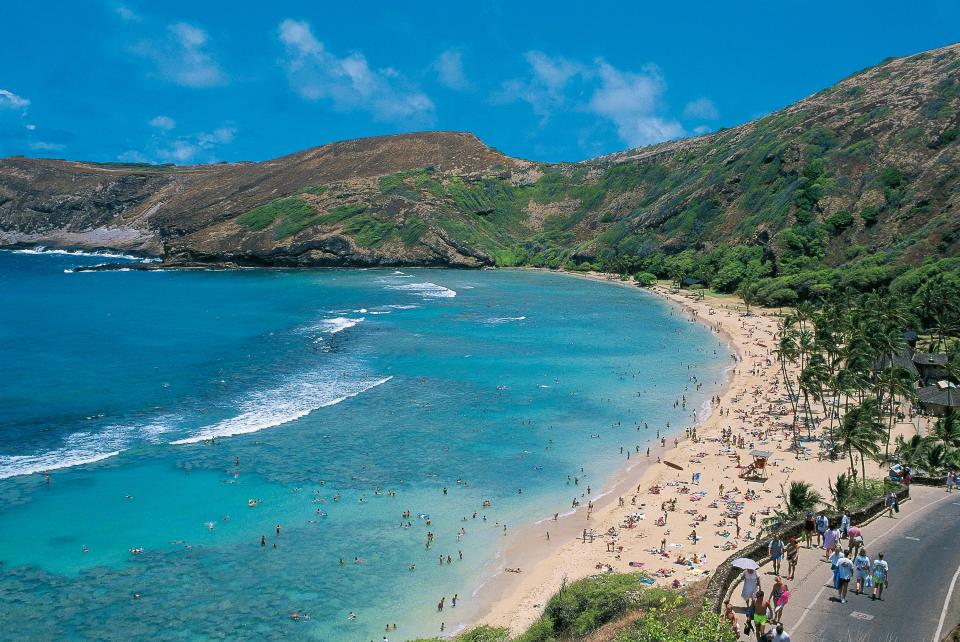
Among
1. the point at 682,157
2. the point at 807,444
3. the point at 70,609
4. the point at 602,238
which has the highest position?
the point at 682,157

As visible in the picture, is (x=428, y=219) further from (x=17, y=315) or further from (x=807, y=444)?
(x=807, y=444)

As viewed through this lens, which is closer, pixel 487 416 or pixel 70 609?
pixel 70 609

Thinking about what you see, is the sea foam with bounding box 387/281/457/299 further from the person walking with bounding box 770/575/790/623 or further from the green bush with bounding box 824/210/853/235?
the person walking with bounding box 770/575/790/623

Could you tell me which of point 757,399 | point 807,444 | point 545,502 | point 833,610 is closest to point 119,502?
point 545,502

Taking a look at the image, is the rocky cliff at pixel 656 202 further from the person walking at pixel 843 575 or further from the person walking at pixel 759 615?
the person walking at pixel 759 615

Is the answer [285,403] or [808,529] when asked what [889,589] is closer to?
[808,529]

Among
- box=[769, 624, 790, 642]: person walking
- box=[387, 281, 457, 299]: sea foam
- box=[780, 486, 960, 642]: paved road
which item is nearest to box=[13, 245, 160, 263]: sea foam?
box=[387, 281, 457, 299]: sea foam

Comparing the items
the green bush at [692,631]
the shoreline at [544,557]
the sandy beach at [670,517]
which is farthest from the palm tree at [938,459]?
the green bush at [692,631]
